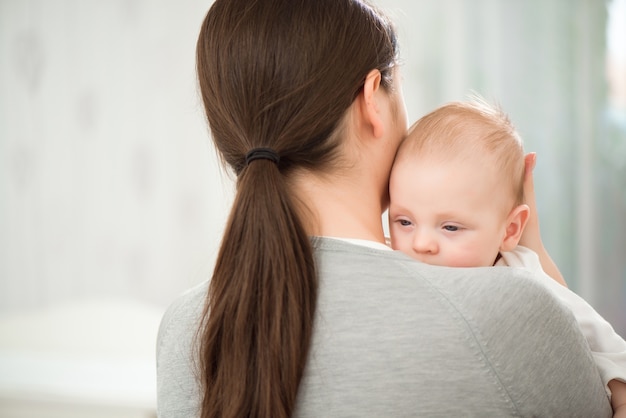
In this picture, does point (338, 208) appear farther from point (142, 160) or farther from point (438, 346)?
point (142, 160)

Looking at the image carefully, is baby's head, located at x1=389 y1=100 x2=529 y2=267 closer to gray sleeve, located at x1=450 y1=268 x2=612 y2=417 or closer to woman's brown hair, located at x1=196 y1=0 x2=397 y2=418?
woman's brown hair, located at x1=196 y1=0 x2=397 y2=418

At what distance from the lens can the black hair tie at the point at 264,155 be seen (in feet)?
3.49

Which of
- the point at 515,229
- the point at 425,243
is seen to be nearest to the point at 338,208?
the point at 425,243

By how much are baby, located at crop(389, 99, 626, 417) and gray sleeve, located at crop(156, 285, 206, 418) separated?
0.40 metres

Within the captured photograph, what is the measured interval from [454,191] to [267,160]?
0.37m

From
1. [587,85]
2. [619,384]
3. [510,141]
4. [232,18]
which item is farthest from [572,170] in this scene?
[232,18]

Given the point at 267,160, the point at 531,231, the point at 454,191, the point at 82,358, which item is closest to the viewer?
the point at 267,160

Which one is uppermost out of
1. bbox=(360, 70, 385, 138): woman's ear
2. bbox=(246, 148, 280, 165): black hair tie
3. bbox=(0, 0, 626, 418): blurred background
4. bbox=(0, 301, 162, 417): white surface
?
bbox=(360, 70, 385, 138): woman's ear

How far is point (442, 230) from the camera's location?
130 centimetres

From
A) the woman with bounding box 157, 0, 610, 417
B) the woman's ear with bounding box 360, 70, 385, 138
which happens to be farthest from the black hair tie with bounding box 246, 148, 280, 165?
the woman's ear with bounding box 360, 70, 385, 138

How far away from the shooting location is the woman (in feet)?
3.05

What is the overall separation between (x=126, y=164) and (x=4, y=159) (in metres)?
0.64

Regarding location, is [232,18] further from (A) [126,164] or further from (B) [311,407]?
(A) [126,164]

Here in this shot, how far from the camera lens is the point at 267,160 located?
3.49 ft
